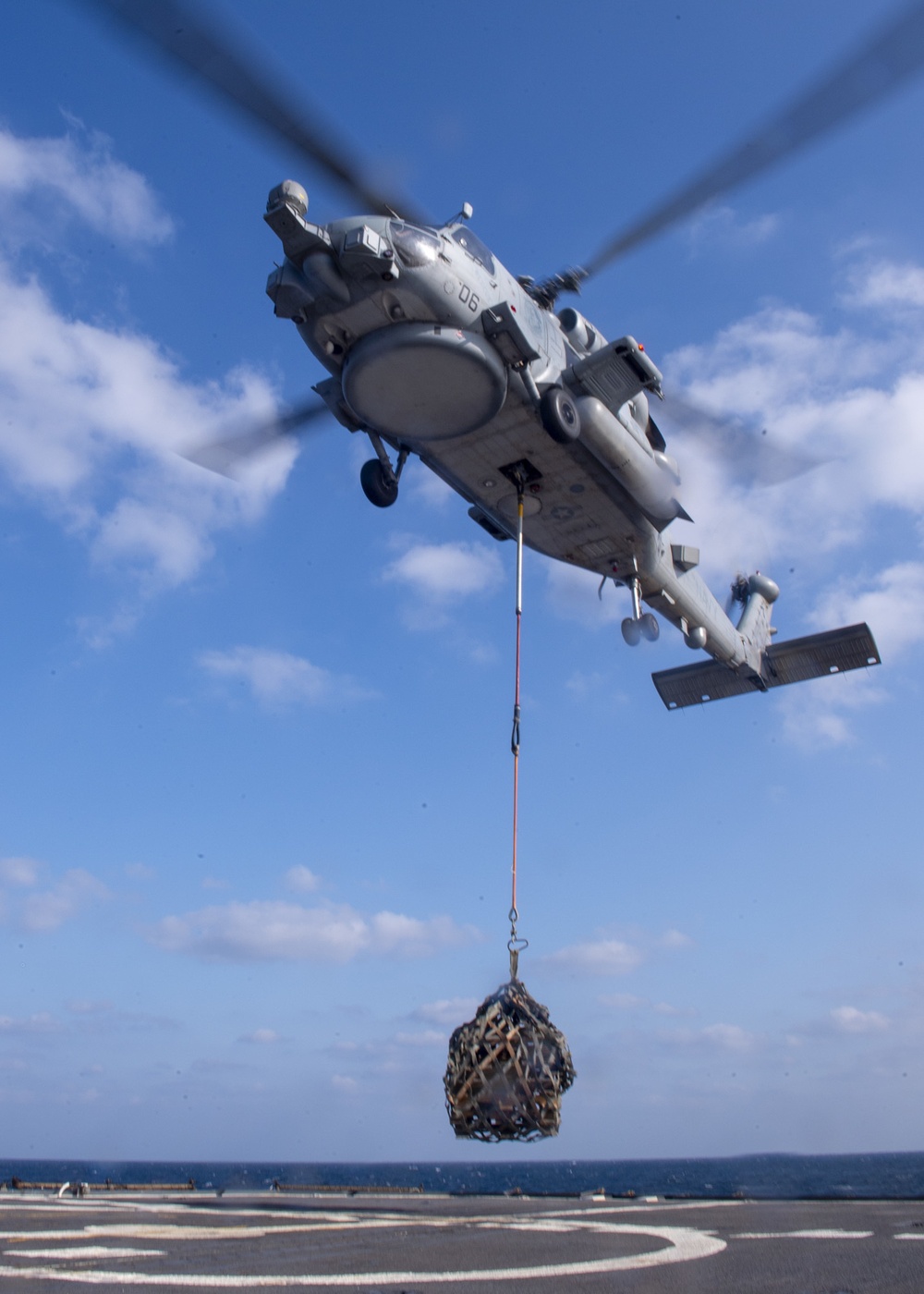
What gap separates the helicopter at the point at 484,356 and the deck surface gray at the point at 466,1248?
1071cm

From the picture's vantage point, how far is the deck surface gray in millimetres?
7977

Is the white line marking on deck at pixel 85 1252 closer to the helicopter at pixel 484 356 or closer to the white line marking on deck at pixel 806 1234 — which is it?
the white line marking on deck at pixel 806 1234

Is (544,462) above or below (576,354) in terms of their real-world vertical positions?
below

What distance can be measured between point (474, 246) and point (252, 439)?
5194 millimetres

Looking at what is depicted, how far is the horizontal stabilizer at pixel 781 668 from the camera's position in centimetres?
2366

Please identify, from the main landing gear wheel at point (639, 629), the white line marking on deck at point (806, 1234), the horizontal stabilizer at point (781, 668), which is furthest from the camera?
the horizontal stabilizer at point (781, 668)

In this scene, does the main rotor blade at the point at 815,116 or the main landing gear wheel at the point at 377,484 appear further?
the main landing gear wheel at the point at 377,484

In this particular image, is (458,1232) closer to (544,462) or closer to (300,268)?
(544,462)

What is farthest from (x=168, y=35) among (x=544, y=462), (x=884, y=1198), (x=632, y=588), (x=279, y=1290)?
(x=884, y=1198)

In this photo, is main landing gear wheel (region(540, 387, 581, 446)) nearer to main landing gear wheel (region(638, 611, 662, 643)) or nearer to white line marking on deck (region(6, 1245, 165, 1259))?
main landing gear wheel (region(638, 611, 662, 643))

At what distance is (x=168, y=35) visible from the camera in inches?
402

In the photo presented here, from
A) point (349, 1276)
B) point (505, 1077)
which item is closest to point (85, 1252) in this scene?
point (349, 1276)

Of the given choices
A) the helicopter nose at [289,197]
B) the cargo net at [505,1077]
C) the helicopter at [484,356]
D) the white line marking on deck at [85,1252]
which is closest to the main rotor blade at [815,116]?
the helicopter at [484,356]

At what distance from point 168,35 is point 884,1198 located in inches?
922
